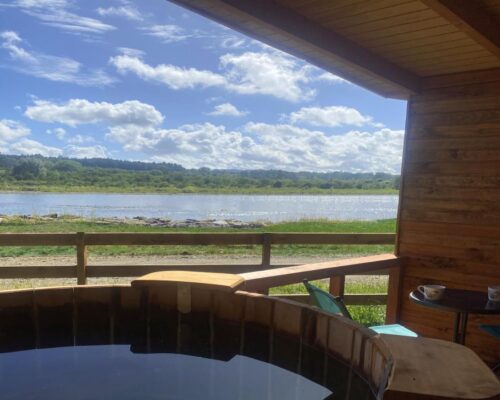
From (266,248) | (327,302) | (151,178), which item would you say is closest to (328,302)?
(327,302)

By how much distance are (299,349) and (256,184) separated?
4090cm

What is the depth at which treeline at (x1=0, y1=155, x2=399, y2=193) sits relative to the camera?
34938 millimetres

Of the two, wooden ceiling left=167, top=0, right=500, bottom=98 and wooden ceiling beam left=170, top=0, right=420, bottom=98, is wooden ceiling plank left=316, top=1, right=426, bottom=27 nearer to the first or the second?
wooden ceiling left=167, top=0, right=500, bottom=98

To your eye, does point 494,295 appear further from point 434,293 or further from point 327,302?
point 327,302

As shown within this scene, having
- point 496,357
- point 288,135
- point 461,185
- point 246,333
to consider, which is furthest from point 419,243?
point 288,135

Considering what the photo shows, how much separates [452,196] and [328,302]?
169cm

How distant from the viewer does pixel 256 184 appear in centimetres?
4241

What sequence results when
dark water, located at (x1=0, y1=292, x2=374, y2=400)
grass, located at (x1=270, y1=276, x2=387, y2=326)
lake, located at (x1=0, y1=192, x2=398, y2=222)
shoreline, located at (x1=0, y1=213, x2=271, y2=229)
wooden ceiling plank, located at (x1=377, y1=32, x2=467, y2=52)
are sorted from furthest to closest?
lake, located at (x1=0, y1=192, x2=398, y2=222) → shoreline, located at (x1=0, y1=213, x2=271, y2=229) → grass, located at (x1=270, y1=276, x2=387, y2=326) → wooden ceiling plank, located at (x1=377, y1=32, x2=467, y2=52) → dark water, located at (x1=0, y1=292, x2=374, y2=400)

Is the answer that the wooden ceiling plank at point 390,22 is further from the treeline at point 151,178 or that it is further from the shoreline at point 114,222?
the treeline at point 151,178

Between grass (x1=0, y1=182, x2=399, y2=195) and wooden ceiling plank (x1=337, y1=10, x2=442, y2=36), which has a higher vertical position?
wooden ceiling plank (x1=337, y1=10, x2=442, y2=36)

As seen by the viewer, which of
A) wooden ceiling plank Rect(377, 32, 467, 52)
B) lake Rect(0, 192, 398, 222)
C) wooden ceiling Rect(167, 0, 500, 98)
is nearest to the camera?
wooden ceiling Rect(167, 0, 500, 98)

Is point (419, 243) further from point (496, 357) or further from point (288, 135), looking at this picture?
point (288, 135)

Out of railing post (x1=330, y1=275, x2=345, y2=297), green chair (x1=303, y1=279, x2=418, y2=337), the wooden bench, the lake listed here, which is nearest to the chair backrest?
green chair (x1=303, y1=279, x2=418, y2=337)

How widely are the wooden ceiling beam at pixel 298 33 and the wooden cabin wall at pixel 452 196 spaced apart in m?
0.44
